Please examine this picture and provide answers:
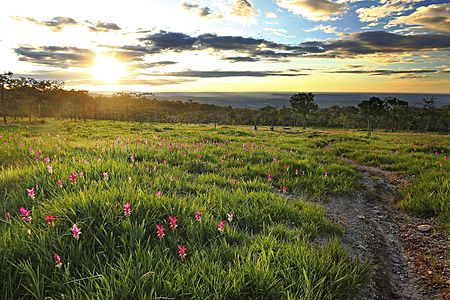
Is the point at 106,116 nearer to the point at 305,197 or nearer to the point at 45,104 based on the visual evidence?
the point at 45,104

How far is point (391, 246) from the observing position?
5031mm

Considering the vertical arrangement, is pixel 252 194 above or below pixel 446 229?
above

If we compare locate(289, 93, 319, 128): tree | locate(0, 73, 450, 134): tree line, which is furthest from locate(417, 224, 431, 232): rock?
locate(289, 93, 319, 128): tree

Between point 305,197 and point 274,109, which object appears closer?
point 305,197

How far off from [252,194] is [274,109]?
176451 millimetres

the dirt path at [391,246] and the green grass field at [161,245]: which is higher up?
the green grass field at [161,245]

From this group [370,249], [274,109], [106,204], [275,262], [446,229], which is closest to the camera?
[275,262]

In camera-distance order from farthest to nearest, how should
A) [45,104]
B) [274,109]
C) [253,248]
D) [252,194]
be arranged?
[274,109], [45,104], [252,194], [253,248]

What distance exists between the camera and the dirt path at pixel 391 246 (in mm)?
3652

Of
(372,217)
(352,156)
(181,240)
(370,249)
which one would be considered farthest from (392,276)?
(352,156)

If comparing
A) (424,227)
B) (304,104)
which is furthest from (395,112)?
(424,227)

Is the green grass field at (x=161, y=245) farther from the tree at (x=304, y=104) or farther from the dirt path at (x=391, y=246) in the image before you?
the tree at (x=304, y=104)

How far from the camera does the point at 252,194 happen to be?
5758 millimetres

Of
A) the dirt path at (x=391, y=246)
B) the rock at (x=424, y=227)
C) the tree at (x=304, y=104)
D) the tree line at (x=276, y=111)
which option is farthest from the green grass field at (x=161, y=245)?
the tree at (x=304, y=104)
